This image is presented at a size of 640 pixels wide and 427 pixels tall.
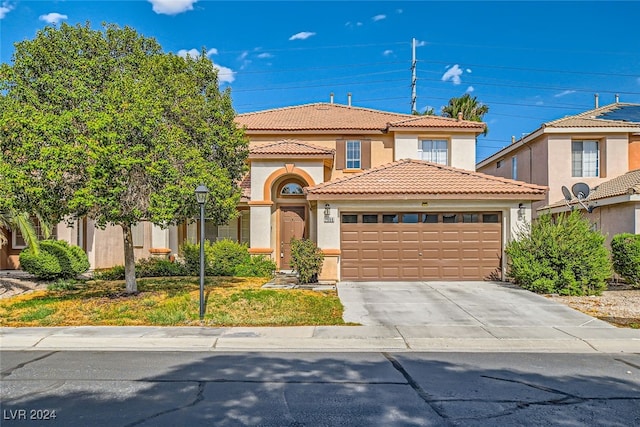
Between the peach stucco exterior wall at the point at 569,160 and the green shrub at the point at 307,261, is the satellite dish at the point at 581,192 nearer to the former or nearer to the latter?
the peach stucco exterior wall at the point at 569,160

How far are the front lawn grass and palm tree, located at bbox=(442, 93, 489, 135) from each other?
2530 centimetres

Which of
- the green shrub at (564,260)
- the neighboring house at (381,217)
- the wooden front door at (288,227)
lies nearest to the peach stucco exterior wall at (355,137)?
the neighboring house at (381,217)

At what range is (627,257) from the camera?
1458 cm

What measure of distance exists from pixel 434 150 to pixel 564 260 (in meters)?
9.58

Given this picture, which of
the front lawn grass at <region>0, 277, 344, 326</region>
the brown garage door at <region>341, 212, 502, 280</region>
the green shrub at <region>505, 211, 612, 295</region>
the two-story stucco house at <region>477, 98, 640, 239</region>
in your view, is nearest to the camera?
the front lawn grass at <region>0, 277, 344, 326</region>

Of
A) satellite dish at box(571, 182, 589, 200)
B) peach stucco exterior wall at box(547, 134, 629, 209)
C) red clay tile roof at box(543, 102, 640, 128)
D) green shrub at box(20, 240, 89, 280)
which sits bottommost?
green shrub at box(20, 240, 89, 280)

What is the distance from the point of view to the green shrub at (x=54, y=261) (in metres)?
15.5

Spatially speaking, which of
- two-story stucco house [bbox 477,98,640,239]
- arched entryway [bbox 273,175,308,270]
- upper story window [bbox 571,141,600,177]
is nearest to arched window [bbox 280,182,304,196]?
arched entryway [bbox 273,175,308,270]

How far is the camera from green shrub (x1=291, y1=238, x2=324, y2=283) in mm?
15023

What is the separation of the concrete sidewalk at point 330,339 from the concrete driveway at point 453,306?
0.53 m

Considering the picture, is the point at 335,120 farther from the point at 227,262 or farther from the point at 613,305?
the point at 613,305

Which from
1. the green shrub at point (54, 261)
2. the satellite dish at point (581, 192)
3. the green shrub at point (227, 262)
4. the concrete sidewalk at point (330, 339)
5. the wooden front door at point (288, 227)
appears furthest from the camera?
the wooden front door at point (288, 227)

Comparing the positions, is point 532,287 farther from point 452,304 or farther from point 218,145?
point 218,145

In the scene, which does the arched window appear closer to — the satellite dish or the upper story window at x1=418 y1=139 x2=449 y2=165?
the upper story window at x1=418 y1=139 x2=449 y2=165
